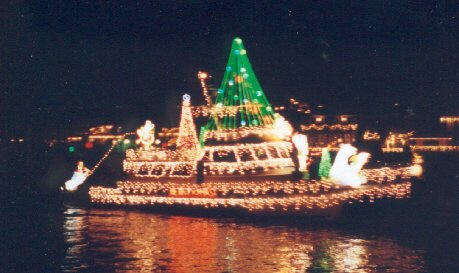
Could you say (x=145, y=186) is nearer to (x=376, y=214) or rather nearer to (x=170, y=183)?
(x=170, y=183)

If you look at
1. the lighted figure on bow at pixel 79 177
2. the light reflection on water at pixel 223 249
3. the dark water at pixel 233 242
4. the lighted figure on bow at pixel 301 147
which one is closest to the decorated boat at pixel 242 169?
the lighted figure on bow at pixel 301 147

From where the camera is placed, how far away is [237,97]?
2942 cm

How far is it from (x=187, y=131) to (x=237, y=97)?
10.3ft

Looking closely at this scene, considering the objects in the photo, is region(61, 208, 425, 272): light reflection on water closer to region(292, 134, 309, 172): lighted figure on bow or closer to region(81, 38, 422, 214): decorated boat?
region(81, 38, 422, 214): decorated boat

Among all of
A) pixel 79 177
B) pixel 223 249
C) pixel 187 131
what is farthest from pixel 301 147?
pixel 79 177

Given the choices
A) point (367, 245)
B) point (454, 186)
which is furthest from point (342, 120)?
point (367, 245)

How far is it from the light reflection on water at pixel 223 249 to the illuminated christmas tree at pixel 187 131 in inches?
189

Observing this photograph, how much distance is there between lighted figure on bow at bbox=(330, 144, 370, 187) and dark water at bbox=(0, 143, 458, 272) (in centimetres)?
132

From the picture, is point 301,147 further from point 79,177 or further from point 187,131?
point 79,177

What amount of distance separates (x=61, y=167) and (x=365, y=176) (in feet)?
144

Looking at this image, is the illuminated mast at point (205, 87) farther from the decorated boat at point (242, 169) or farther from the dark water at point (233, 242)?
the dark water at point (233, 242)

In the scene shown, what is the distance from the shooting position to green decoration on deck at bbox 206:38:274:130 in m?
29.3

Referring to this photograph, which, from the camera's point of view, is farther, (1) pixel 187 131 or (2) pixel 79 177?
(2) pixel 79 177

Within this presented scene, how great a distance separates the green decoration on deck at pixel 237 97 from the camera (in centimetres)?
2928
